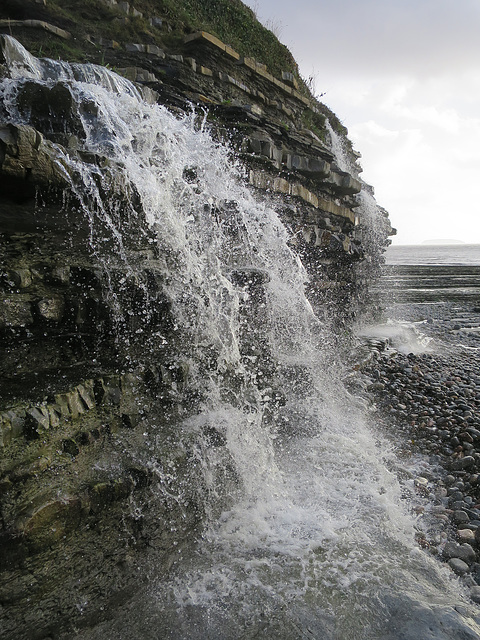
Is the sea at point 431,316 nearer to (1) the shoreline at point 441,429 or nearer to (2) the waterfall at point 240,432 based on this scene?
(1) the shoreline at point 441,429

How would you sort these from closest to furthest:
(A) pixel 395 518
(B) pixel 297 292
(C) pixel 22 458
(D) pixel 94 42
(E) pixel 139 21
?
(C) pixel 22 458 < (A) pixel 395 518 < (B) pixel 297 292 < (D) pixel 94 42 < (E) pixel 139 21

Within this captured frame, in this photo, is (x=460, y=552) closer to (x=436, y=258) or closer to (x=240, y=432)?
(x=240, y=432)

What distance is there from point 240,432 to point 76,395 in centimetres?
164

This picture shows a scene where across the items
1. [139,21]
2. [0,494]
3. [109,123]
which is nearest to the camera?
[0,494]

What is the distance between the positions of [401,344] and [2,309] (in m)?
8.69

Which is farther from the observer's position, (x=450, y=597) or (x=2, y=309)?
(x=2, y=309)

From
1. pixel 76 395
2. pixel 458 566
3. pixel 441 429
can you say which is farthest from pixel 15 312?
pixel 441 429

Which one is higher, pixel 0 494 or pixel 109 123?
pixel 109 123

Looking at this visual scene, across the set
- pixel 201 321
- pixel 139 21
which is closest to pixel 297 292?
pixel 201 321

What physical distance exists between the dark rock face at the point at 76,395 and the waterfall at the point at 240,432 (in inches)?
2.9

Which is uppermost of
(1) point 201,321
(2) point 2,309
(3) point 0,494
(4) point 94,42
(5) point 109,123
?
(4) point 94,42

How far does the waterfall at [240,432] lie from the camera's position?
2.66m

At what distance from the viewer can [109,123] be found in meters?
4.18

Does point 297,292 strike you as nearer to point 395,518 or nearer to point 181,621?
point 395,518
